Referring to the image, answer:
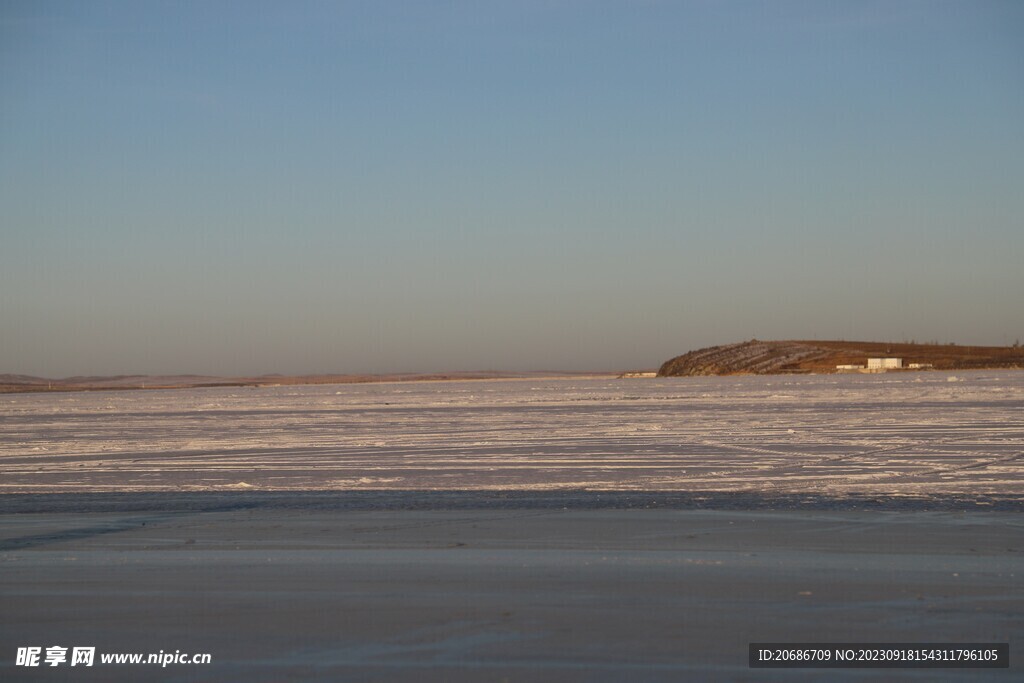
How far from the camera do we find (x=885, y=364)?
12175 centimetres

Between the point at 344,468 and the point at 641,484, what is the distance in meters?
Result: 4.83

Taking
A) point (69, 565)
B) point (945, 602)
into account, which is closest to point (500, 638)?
point (945, 602)

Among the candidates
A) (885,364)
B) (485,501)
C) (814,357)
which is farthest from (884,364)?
(485,501)

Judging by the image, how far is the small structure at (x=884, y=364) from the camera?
392ft

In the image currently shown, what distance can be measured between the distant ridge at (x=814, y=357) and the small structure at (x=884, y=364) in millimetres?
3599

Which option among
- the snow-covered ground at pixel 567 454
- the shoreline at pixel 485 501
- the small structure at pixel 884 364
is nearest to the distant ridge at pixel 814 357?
the small structure at pixel 884 364

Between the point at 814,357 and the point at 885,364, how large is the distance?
17408 millimetres

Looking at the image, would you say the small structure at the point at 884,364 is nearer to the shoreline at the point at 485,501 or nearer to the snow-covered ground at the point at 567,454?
the snow-covered ground at the point at 567,454

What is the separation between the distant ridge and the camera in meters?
121

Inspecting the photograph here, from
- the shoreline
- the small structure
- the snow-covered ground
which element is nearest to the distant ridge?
the small structure

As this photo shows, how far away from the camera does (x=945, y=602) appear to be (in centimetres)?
686

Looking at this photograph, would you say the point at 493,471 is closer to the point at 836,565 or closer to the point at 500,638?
the point at 836,565

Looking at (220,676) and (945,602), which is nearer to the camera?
(220,676)

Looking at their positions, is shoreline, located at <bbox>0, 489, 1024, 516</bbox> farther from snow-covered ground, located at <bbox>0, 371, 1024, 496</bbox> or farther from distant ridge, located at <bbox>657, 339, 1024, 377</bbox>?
distant ridge, located at <bbox>657, 339, 1024, 377</bbox>
